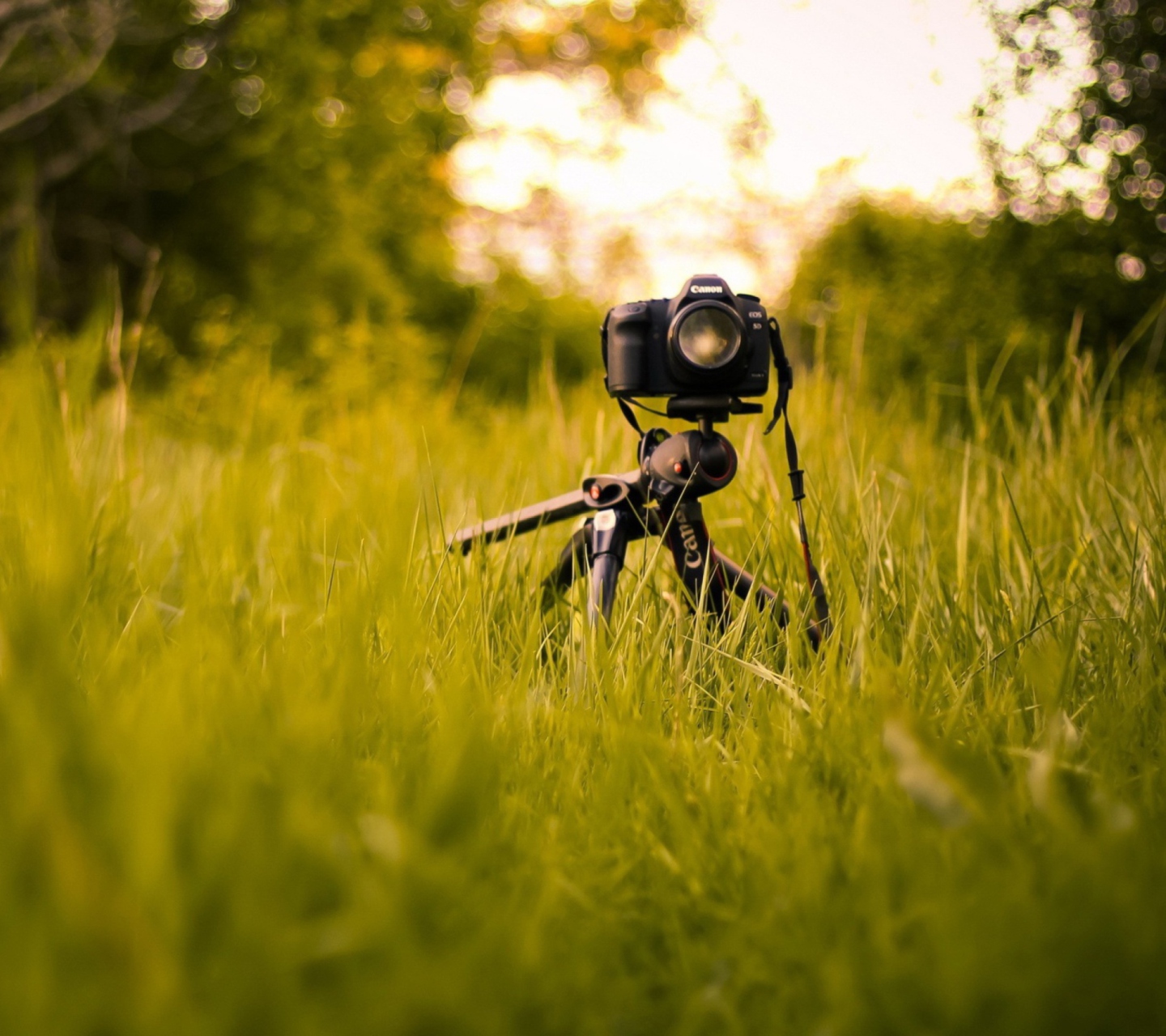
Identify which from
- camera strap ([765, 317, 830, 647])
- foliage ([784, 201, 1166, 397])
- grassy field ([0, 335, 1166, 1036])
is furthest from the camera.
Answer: foliage ([784, 201, 1166, 397])

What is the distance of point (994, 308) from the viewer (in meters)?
4.33

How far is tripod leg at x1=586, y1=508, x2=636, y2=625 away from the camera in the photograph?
4.84ft

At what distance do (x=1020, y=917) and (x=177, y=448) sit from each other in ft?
10.2

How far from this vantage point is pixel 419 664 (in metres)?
1.26

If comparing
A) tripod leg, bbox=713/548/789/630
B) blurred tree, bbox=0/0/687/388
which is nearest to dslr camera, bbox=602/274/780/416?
tripod leg, bbox=713/548/789/630

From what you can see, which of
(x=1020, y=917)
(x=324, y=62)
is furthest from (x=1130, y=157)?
(x=324, y=62)

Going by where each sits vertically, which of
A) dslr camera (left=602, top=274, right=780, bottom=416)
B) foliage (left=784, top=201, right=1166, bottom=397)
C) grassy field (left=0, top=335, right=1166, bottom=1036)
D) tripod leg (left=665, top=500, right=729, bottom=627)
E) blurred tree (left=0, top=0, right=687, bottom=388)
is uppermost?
blurred tree (left=0, top=0, right=687, bottom=388)

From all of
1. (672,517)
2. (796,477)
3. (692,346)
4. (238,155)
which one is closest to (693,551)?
(672,517)

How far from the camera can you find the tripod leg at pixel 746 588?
5.06ft

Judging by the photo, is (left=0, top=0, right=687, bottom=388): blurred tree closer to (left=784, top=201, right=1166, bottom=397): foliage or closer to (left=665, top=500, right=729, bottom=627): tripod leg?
(left=784, top=201, right=1166, bottom=397): foliage

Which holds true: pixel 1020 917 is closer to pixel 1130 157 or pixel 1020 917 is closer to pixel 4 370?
pixel 4 370

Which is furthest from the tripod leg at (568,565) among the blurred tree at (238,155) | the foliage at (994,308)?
the blurred tree at (238,155)

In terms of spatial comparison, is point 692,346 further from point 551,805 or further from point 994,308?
point 994,308

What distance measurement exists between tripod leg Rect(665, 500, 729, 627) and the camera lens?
0.24m
